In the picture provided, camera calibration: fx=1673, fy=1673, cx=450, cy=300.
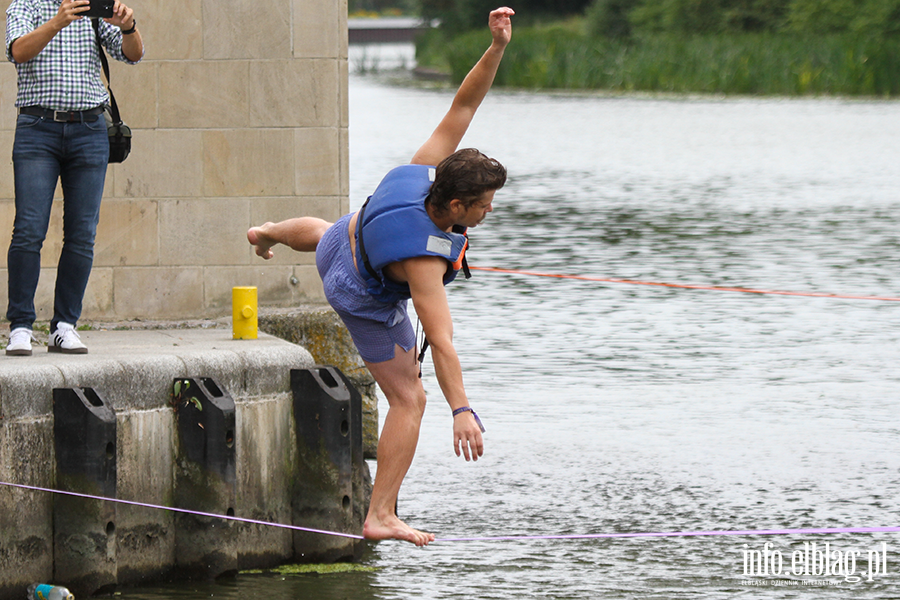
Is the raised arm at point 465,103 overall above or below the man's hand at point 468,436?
above

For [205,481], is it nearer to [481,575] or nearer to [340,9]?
[481,575]

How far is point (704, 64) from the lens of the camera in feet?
175

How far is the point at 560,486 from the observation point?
9.90 metres

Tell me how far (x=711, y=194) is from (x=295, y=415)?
1915 cm

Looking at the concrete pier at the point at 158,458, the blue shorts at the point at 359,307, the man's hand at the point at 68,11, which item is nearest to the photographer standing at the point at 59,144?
the man's hand at the point at 68,11

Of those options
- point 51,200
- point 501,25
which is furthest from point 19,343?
point 501,25

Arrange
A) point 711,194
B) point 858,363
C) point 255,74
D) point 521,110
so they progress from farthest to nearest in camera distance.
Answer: point 521,110, point 711,194, point 858,363, point 255,74

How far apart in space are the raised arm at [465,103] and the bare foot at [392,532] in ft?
4.91

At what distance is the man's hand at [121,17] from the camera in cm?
749

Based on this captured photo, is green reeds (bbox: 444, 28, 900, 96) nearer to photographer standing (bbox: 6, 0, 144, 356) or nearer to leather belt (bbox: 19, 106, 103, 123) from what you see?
photographer standing (bbox: 6, 0, 144, 356)

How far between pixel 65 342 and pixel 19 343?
22 centimetres

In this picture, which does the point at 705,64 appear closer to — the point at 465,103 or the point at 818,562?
the point at 818,562

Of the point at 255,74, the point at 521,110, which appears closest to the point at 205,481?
the point at 255,74

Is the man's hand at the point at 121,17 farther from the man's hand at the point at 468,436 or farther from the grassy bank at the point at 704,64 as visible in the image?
the grassy bank at the point at 704,64
